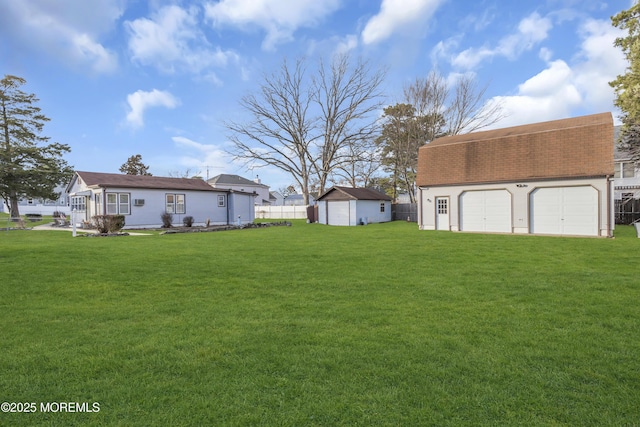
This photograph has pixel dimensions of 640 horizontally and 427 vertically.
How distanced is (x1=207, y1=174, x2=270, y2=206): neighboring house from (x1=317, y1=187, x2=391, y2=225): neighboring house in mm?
29286

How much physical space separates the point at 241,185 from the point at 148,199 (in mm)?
36346

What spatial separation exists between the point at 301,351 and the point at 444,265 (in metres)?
5.80

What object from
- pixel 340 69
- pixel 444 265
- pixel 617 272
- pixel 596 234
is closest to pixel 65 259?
pixel 444 265

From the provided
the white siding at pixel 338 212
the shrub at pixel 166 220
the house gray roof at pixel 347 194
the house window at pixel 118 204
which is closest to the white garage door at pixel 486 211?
the house gray roof at pixel 347 194

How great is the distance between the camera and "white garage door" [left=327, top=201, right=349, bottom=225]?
27519 millimetres

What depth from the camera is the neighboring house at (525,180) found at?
53.4 ft

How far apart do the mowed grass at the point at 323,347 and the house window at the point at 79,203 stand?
61.0 feet

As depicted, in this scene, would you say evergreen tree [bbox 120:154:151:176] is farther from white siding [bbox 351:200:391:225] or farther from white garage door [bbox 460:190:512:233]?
white garage door [bbox 460:190:512:233]

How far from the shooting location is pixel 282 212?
42.6 meters

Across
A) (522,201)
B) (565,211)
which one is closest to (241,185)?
(522,201)

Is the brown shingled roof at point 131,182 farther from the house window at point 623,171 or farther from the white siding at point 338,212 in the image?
the house window at point 623,171

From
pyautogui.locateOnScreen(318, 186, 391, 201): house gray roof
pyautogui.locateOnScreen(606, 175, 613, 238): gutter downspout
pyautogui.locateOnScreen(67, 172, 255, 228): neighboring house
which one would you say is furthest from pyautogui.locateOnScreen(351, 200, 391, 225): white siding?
pyautogui.locateOnScreen(606, 175, 613, 238): gutter downspout

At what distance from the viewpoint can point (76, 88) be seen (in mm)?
15117

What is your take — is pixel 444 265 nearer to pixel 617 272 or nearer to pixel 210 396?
pixel 617 272
